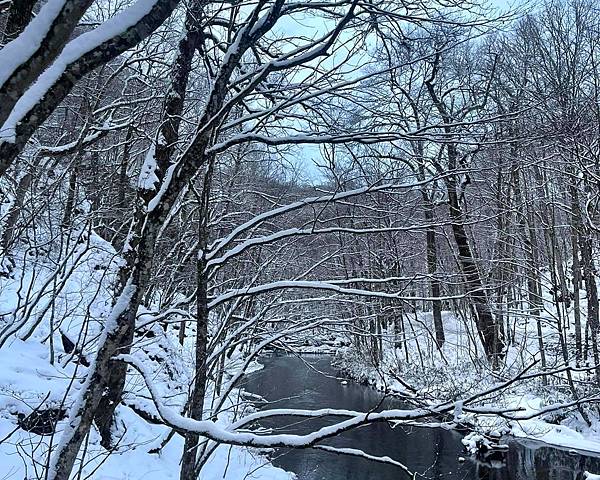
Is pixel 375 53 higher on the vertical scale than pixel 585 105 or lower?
lower

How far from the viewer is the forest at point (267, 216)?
7.67ft

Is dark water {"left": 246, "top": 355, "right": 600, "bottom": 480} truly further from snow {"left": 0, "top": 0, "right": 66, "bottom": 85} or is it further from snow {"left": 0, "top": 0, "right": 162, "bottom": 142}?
snow {"left": 0, "top": 0, "right": 66, "bottom": 85}

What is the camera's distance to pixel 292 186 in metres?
6.41

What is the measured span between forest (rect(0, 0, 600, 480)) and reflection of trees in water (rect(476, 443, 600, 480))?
0.05 m

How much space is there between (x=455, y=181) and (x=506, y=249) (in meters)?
11.1

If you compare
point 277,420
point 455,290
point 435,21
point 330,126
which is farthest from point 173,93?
point 277,420

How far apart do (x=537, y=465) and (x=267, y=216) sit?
782 cm

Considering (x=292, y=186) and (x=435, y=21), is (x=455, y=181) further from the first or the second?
(x=292, y=186)

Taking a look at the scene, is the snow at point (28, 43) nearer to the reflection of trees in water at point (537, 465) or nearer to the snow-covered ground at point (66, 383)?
the snow-covered ground at point (66, 383)

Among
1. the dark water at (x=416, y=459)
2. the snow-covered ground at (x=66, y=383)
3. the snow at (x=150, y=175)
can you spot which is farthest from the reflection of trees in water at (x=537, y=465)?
the snow at (x=150, y=175)

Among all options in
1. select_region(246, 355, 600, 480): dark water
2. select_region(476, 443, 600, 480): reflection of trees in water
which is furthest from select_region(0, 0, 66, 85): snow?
select_region(476, 443, 600, 480): reflection of trees in water

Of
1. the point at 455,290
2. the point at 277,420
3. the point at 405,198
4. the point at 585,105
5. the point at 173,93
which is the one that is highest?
the point at 585,105

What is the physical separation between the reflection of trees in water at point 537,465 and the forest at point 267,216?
49 millimetres

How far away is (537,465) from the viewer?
8.42 m
